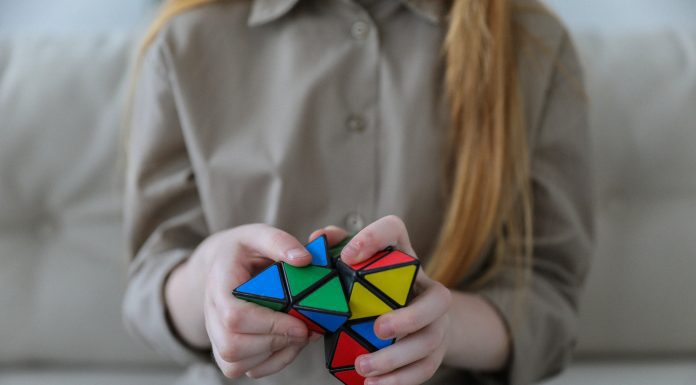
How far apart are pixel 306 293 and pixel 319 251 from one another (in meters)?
0.05

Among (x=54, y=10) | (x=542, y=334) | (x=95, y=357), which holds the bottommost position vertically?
(x=95, y=357)

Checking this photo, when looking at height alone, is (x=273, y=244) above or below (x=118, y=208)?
above

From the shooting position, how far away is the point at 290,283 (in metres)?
0.54

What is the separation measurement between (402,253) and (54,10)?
39.7 inches

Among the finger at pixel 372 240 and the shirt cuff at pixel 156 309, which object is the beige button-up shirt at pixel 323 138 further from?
the finger at pixel 372 240

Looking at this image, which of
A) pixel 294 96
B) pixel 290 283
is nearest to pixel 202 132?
pixel 294 96

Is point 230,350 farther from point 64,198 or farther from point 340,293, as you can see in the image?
point 64,198

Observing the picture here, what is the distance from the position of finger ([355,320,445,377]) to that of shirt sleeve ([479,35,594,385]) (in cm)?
25

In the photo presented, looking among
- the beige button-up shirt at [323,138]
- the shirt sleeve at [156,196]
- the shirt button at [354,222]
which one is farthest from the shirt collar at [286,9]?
the shirt button at [354,222]

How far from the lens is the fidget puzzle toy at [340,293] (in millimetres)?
531

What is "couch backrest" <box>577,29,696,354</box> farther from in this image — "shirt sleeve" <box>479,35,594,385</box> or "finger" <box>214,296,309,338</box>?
"finger" <box>214,296,309,338</box>

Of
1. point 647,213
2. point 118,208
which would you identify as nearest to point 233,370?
point 118,208

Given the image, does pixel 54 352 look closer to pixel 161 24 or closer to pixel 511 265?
pixel 161 24

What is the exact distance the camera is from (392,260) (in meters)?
0.54
